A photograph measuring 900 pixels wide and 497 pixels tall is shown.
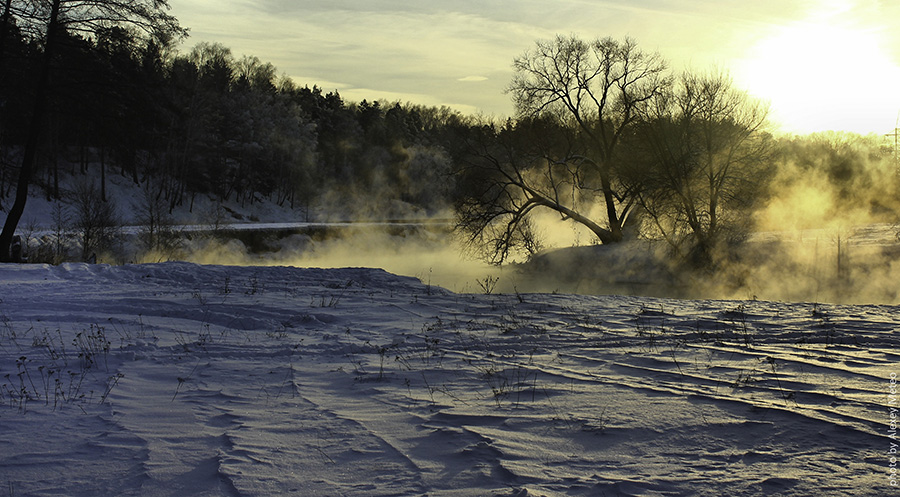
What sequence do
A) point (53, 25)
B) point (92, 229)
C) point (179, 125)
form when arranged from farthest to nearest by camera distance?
point (179, 125)
point (92, 229)
point (53, 25)

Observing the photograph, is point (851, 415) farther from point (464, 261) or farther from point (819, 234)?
point (464, 261)

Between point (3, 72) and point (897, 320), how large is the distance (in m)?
21.0

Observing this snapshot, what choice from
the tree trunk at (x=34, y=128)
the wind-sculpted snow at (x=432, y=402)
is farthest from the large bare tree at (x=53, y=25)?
the wind-sculpted snow at (x=432, y=402)

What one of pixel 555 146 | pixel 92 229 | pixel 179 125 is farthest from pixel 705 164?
pixel 179 125

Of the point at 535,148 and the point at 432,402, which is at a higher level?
the point at 535,148

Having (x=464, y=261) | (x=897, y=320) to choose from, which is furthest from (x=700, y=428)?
(x=464, y=261)

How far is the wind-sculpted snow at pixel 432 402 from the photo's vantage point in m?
3.88

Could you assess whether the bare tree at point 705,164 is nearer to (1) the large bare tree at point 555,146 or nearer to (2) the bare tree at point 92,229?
(1) the large bare tree at point 555,146

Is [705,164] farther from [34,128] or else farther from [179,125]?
[179,125]

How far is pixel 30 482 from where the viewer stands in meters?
3.72

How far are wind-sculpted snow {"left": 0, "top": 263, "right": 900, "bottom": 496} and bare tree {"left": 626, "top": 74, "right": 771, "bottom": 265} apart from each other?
12989mm

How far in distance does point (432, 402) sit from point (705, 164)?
2116cm

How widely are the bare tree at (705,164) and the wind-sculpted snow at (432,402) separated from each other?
511 inches

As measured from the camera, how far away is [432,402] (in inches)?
217
